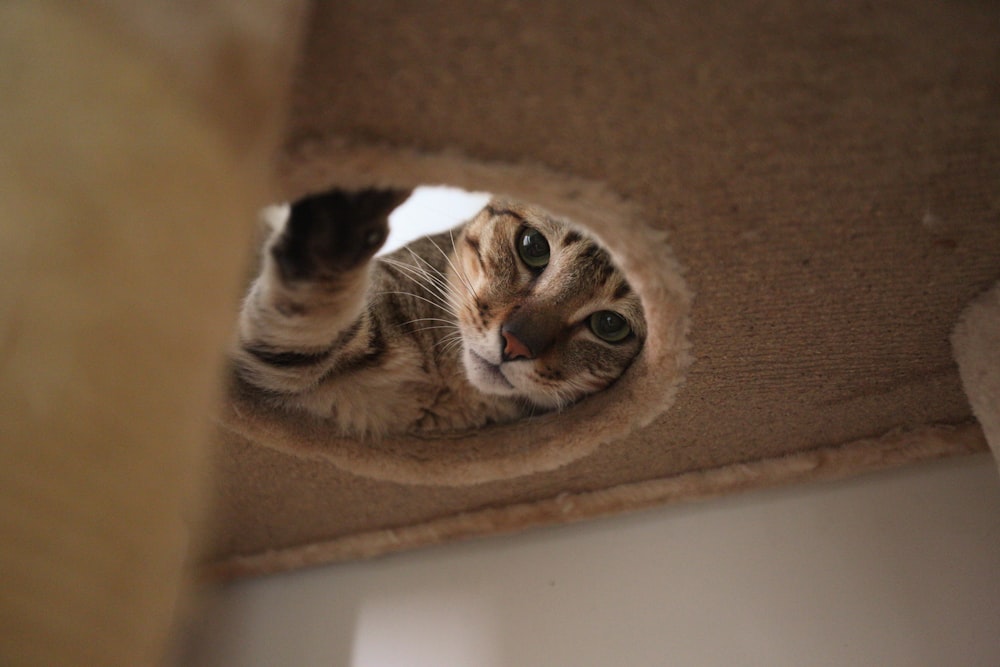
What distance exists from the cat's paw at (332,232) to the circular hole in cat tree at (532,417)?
0.04 m

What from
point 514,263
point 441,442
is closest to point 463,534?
point 441,442

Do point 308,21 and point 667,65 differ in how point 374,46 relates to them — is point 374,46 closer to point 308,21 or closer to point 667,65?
point 308,21

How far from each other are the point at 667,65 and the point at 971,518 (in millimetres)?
918

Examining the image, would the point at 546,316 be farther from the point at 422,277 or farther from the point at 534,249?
the point at 422,277

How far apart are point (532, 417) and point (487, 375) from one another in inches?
4.4

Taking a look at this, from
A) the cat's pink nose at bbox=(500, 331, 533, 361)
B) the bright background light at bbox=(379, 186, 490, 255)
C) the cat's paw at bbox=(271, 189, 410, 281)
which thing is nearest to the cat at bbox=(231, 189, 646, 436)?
the cat's pink nose at bbox=(500, 331, 533, 361)

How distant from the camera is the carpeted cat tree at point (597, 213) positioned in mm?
336

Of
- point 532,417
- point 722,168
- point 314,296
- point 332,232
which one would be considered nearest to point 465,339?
point 532,417

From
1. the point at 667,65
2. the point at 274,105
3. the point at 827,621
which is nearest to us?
Result: the point at 274,105

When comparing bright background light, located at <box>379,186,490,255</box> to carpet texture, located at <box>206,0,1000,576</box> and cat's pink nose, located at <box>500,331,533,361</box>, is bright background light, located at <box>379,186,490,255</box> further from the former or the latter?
carpet texture, located at <box>206,0,1000,576</box>

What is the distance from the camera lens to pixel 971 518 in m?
1.03

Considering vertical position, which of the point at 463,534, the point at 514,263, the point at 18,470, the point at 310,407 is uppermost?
the point at 514,263

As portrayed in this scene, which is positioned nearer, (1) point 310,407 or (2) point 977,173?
(2) point 977,173

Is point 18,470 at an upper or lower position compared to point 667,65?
lower
